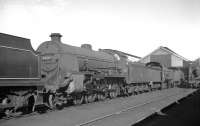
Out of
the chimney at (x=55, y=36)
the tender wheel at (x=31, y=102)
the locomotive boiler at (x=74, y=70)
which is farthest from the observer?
the chimney at (x=55, y=36)

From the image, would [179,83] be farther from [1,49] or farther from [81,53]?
[1,49]

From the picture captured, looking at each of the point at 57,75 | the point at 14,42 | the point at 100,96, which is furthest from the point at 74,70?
the point at 14,42

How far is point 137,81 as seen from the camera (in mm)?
21141

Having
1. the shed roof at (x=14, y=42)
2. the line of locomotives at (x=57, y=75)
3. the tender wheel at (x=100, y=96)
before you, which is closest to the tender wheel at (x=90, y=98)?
the line of locomotives at (x=57, y=75)

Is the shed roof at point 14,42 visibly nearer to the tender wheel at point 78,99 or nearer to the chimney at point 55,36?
the chimney at point 55,36

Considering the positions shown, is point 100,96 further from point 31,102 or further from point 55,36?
point 31,102

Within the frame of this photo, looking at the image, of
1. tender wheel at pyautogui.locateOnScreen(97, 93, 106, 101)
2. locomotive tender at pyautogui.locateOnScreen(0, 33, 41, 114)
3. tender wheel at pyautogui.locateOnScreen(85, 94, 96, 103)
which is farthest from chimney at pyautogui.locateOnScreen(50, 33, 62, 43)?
tender wheel at pyautogui.locateOnScreen(97, 93, 106, 101)

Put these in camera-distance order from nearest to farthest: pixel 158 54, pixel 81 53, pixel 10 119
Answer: pixel 10 119 < pixel 81 53 < pixel 158 54

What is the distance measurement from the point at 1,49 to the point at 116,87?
11.1m

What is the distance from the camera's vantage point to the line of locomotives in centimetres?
892

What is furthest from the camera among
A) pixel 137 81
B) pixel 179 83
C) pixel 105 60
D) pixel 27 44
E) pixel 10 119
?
pixel 179 83

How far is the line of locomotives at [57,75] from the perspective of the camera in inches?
351

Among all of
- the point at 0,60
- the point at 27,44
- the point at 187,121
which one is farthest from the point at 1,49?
the point at 187,121

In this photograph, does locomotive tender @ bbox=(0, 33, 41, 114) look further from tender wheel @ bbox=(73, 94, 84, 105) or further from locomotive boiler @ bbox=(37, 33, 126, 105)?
tender wheel @ bbox=(73, 94, 84, 105)
